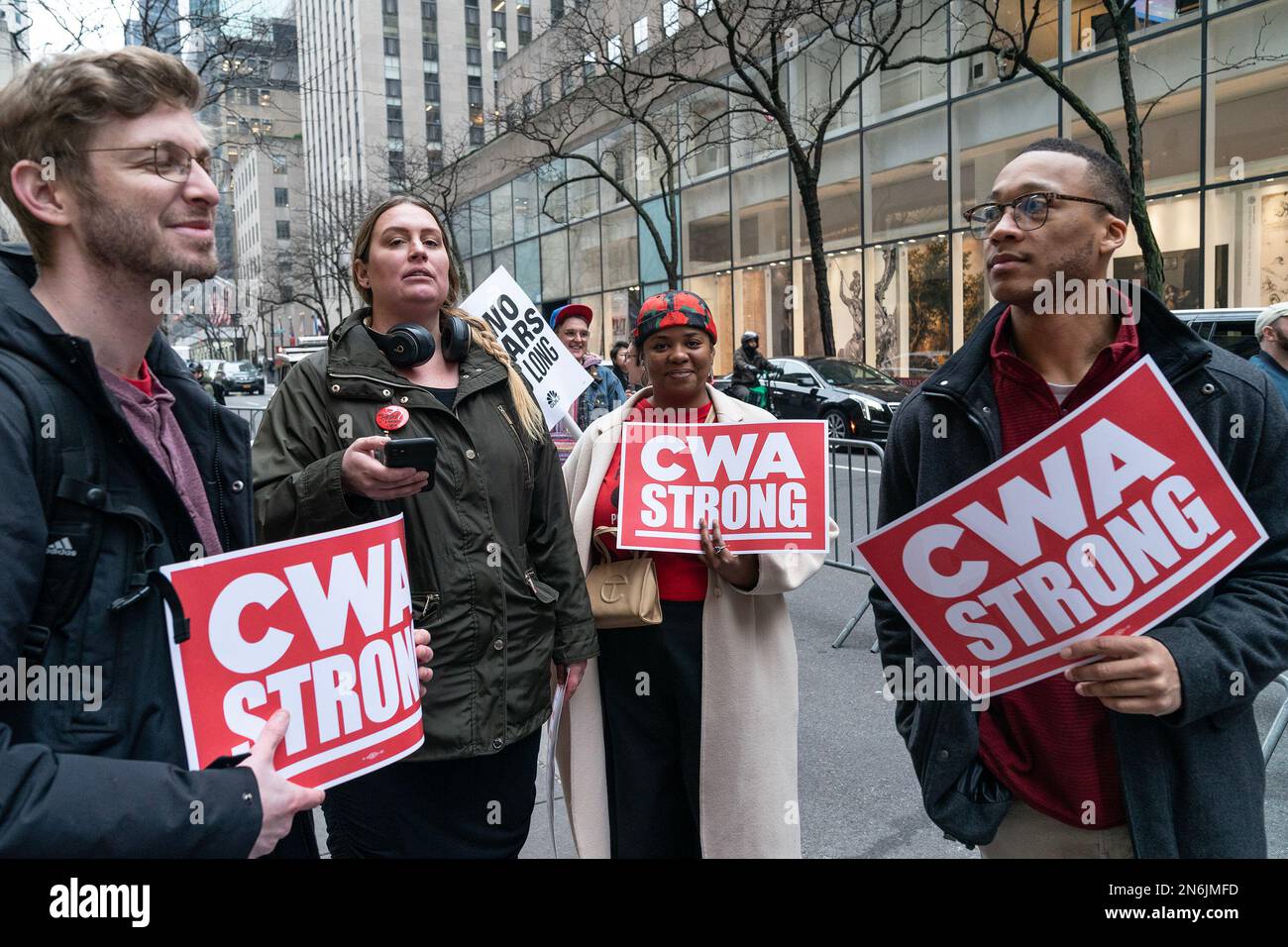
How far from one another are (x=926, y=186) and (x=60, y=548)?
23973 mm

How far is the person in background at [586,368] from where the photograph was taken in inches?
313

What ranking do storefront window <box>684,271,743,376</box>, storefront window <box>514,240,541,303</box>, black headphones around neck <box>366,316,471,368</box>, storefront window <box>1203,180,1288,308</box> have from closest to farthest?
black headphones around neck <box>366,316,471,368</box> → storefront window <box>1203,180,1288,308</box> → storefront window <box>684,271,743,376</box> → storefront window <box>514,240,541,303</box>

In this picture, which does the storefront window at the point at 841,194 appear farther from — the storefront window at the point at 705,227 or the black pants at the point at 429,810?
the black pants at the point at 429,810

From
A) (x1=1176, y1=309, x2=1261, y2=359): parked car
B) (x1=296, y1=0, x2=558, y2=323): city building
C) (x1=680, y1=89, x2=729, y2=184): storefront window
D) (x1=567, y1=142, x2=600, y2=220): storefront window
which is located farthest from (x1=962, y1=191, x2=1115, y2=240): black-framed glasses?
(x1=296, y1=0, x2=558, y2=323): city building

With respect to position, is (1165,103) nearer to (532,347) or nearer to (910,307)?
(910,307)

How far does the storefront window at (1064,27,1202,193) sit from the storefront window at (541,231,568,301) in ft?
75.8

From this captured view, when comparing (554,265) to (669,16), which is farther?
(554,265)

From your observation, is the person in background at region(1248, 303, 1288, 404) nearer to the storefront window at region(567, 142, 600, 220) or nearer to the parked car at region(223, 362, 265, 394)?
the storefront window at region(567, 142, 600, 220)

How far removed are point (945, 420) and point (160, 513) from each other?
163 cm

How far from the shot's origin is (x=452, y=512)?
2.54 metres

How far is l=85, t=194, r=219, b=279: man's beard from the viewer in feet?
5.44

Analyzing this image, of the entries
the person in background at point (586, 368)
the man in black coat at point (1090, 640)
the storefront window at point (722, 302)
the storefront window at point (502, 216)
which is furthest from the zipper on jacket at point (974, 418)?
the storefront window at point (502, 216)

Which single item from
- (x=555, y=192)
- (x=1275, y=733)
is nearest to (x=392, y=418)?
(x=1275, y=733)

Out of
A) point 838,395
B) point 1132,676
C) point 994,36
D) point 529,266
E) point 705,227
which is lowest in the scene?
point 1132,676
